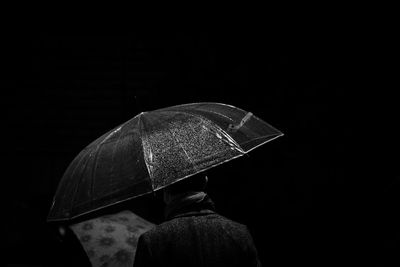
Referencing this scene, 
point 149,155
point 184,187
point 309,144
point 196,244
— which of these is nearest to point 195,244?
point 196,244

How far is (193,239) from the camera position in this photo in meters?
2.14

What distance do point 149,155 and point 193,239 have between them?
63 cm

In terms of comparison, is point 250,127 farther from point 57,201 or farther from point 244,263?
point 57,201

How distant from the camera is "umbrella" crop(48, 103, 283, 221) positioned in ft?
7.20

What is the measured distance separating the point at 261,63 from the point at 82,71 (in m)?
4.04

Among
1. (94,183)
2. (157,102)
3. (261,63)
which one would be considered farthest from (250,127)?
(157,102)

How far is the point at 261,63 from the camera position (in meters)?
4.50

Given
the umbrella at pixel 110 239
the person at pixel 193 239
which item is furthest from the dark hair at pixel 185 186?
the umbrella at pixel 110 239

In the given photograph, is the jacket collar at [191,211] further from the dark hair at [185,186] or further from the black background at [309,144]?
the black background at [309,144]

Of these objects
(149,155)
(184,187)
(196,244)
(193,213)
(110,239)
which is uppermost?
(149,155)

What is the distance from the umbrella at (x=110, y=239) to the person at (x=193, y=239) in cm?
117

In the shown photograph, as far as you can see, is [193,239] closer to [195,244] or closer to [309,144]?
[195,244]

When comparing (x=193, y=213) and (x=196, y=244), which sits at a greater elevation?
(x=193, y=213)

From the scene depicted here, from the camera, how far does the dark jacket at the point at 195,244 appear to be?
2.12 meters
